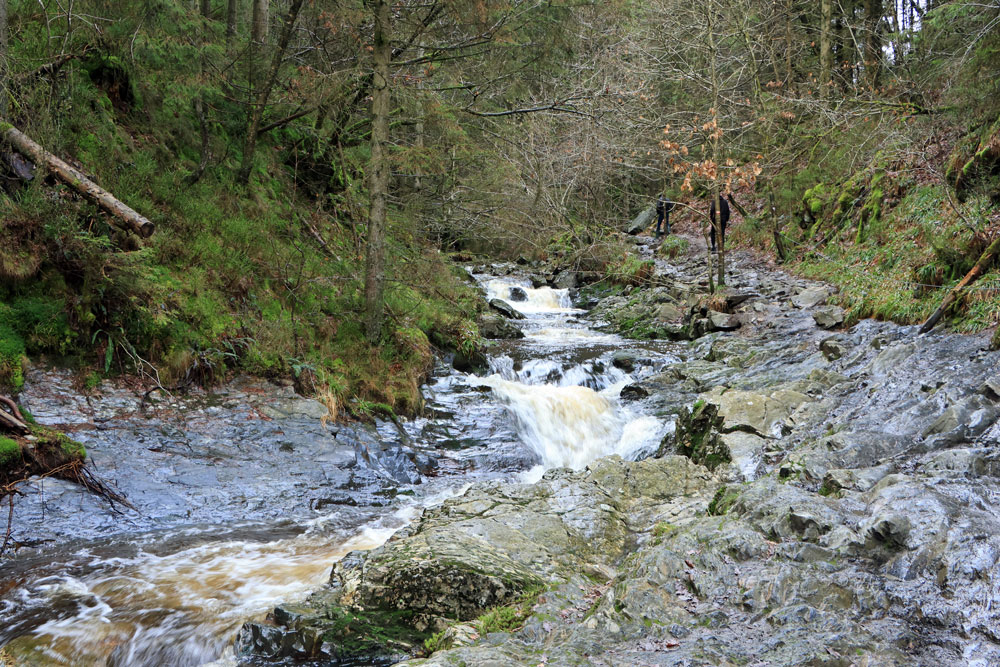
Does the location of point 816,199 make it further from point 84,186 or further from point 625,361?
point 84,186

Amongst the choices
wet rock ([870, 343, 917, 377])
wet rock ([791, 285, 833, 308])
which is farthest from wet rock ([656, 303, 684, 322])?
wet rock ([870, 343, 917, 377])

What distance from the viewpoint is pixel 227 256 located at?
9203 millimetres

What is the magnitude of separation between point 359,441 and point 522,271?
698 inches

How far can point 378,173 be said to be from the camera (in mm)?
9461

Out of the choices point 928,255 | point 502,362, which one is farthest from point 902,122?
point 502,362

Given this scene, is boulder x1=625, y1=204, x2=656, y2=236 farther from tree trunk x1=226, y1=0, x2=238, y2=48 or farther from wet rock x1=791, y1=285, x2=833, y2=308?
tree trunk x1=226, y1=0, x2=238, y2=48

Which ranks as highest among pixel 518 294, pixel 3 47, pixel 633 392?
pixel 3 47

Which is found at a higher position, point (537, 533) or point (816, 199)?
point (816, 199)

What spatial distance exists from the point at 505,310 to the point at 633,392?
7207mm

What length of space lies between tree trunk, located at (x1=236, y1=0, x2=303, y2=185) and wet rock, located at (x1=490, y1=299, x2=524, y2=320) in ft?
27.1

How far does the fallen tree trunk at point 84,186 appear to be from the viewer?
7.09 metres

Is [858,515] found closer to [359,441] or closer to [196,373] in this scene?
[359,441]

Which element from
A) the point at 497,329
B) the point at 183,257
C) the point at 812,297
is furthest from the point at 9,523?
the point at 812,297

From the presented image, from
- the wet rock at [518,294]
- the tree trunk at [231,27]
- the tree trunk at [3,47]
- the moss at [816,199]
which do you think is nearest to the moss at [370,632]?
the tree trunk at [3,47]
